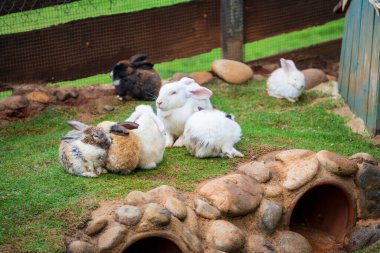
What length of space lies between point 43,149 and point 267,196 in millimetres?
2961

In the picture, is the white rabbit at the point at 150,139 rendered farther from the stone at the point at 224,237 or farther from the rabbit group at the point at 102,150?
the stone at the point at 224,237

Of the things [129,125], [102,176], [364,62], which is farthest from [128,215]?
[364,62]

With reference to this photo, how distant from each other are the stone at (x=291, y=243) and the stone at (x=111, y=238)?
1757mm

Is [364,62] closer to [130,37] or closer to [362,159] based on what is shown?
[362,159]

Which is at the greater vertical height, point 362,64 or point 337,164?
point 362,64

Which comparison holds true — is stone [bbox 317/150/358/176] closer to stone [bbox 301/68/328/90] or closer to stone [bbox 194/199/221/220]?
stone [bbox 194/199/221/220]

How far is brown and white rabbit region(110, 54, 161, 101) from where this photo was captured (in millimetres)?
10219

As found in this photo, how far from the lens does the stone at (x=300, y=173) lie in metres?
7.07

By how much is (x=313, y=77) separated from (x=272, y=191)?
4.71 meters

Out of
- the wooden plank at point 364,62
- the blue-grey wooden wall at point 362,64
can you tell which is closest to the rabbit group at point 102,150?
the blue-grey wooden wall at point 362,64

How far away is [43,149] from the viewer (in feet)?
27.7

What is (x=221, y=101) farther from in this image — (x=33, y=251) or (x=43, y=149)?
(x=33, y=251)

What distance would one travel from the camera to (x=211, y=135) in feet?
24.9

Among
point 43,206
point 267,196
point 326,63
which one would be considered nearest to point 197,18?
point 326,63
